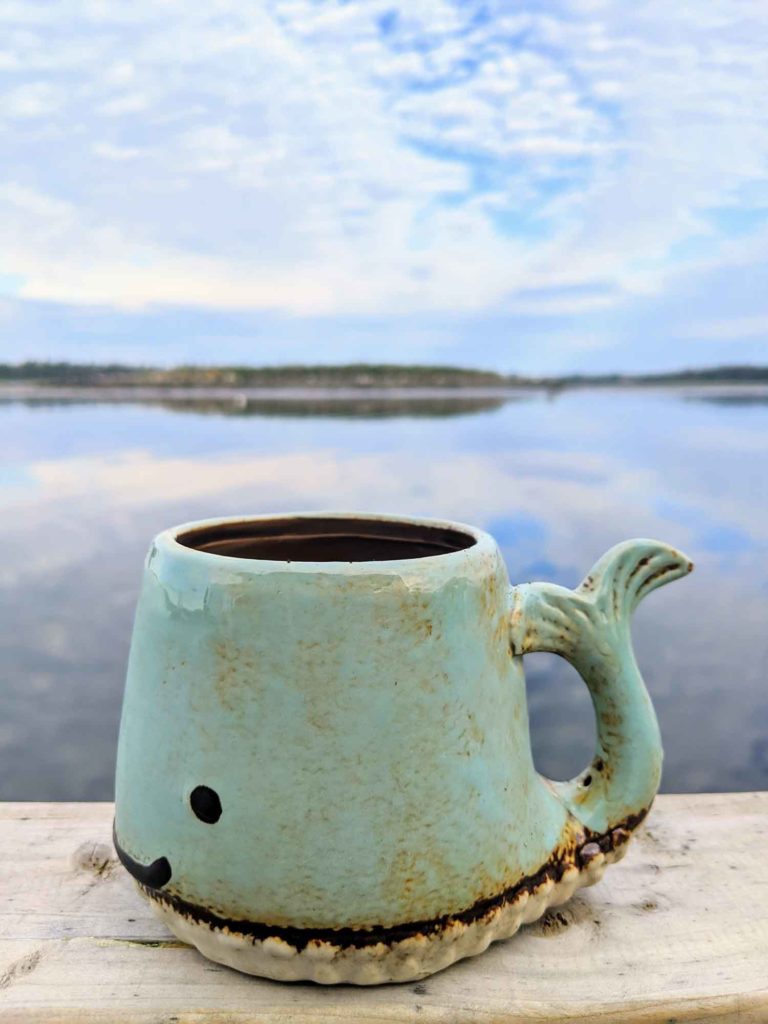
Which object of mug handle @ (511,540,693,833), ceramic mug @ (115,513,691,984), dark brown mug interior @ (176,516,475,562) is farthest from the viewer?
dark brown mug interior @ (176,516,475,562)

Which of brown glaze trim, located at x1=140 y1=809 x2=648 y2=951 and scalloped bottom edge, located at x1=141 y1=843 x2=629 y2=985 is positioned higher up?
brown glaze trim, located at x1=140 y1=809 x2=648 y2=951

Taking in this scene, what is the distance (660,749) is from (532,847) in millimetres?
218

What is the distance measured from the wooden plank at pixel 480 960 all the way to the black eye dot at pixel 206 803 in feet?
0.68

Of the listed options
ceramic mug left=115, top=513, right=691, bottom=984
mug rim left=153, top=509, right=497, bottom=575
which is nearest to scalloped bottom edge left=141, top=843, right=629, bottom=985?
ceramic mug left=115, top=513, right=691, bottom=984

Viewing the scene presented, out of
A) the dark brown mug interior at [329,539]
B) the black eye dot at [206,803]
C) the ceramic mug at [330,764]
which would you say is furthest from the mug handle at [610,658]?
the black eye dot at [206,803]

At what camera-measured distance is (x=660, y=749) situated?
1.19 m

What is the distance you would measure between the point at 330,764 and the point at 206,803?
0.15m

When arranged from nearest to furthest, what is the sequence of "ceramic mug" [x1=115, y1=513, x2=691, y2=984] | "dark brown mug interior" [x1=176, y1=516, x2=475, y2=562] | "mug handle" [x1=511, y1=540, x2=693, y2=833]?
"ceramic mug" [x1=115, y1=513, x2=691, y2=984], "mug handle" [x1=511, y1=540, x2=693, y2=833], "dark brown mug interior" [x1=176, y1=516, x2=475, y2=562]

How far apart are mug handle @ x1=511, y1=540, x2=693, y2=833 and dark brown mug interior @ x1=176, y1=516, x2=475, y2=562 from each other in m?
0.18

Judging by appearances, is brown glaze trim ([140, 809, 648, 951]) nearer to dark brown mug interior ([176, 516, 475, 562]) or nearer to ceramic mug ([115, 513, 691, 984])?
ceramic mug ([115, 513, 691, 984])

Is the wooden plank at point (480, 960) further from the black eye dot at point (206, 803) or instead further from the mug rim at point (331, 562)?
the mug rim at point (331, 562)

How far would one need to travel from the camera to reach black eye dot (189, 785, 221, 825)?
992 millimetres

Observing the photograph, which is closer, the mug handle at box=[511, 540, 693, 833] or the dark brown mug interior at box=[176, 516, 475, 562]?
the mug handle at box=[511, 540, 693, 833]

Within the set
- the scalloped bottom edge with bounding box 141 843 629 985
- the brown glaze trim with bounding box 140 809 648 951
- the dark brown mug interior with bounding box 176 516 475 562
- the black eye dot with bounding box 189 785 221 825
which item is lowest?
the scalloped bottom edge with bounding box 141 843 629 985
